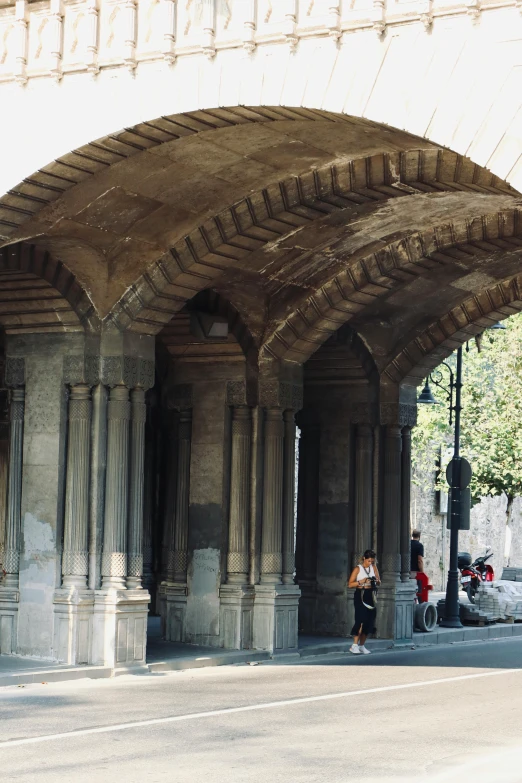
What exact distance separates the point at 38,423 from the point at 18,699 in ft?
14.1

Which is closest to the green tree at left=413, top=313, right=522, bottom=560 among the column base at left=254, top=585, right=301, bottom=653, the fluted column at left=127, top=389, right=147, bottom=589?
the column base at left=254, top=585, right=301, bottom=653

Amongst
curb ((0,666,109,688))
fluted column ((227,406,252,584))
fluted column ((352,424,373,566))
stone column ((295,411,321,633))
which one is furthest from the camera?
stone column ((295,411,321,633))

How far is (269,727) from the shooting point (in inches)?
463

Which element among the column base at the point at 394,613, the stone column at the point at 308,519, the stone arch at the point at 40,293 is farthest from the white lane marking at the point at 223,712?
the stone column at the point at 308,519

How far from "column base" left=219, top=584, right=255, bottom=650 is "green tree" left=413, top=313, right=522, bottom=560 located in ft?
54.9

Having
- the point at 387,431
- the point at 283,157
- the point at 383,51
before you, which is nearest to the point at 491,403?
the point at 387,431

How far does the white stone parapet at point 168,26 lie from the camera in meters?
11.4

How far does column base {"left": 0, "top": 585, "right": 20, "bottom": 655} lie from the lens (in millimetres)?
16484

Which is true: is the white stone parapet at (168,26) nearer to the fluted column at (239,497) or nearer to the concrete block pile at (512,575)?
the fluted column at (239,497)

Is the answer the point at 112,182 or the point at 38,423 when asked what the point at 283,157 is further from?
the point at 38,423

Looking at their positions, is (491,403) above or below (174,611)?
above

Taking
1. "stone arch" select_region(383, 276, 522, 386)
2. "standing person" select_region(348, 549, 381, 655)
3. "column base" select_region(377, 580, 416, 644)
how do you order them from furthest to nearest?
"column base" select_region(377, 580, 416, 644) < "stone arch" select_region(383, 276, 522, 386) < "standing person" select_region(348, 549, 381, 655)

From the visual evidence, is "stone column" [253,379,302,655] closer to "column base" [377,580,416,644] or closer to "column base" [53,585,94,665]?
"column base" [377,580,416,644]

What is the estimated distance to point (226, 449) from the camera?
19109 mm
